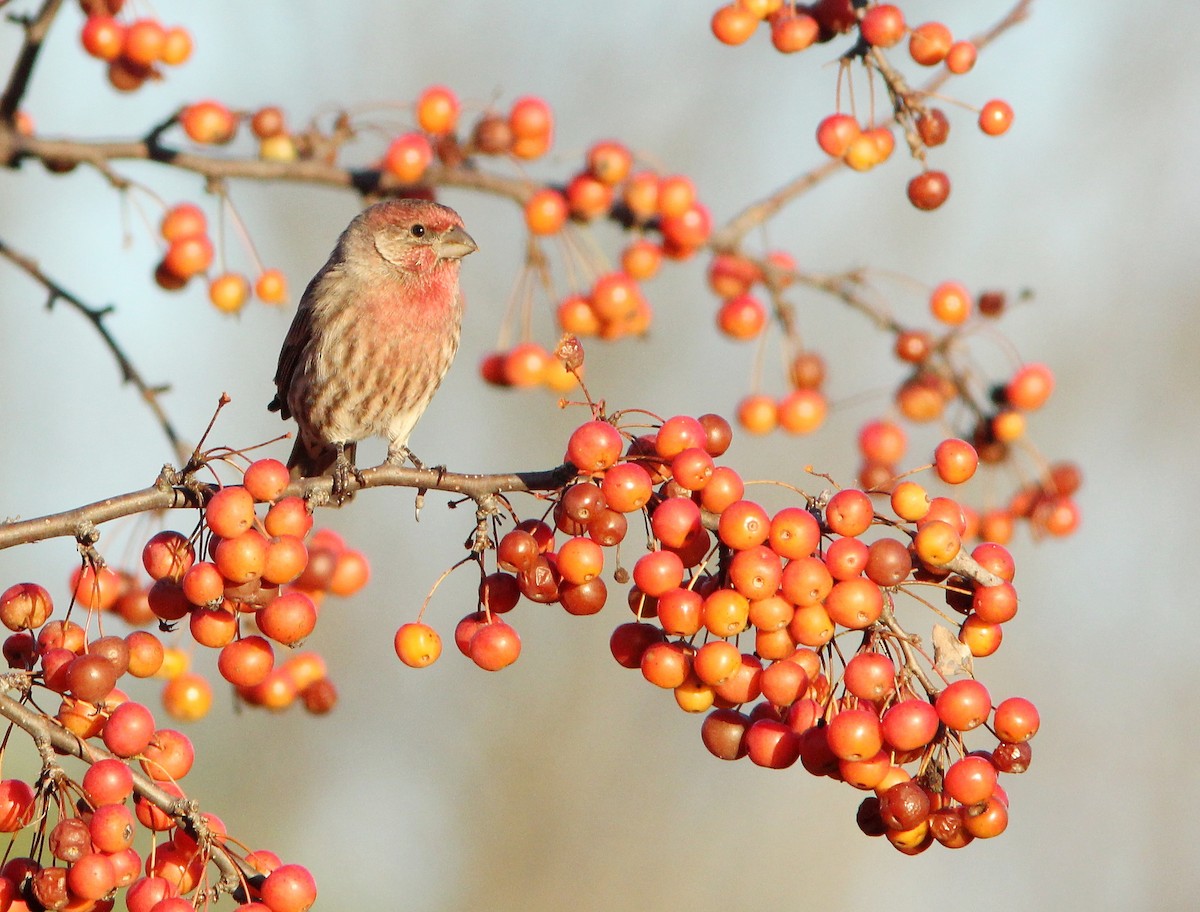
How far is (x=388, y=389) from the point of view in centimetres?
561

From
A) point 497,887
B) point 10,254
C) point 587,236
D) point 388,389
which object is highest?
point 587,236

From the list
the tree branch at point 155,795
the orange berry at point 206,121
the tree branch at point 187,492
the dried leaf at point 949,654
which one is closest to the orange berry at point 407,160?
the orange berry at point 206,121

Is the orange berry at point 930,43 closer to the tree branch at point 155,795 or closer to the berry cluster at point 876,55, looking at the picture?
the berry cluster at point 876,55

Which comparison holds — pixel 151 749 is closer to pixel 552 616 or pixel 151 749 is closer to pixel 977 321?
pixel 977 321

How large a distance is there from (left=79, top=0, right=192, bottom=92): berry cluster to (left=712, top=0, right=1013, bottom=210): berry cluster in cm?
188

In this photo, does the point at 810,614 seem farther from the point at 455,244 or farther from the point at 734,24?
the point at 455,244

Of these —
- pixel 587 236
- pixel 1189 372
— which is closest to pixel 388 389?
pixel 587 236

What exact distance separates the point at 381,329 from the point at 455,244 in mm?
482

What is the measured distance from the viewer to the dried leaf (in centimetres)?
257

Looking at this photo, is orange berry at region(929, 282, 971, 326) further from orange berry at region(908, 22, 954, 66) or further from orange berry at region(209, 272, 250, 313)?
orange berry at region(209, 272, 250, 313)

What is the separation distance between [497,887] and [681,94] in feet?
23.7

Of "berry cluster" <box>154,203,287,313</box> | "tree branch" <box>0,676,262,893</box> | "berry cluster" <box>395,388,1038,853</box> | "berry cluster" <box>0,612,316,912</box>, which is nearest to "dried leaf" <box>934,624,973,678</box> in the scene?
"berry cluster" <box>395,388,1038,853</box>

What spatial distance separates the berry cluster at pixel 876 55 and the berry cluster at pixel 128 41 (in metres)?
1.88

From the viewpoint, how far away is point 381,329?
5566 millimetres
